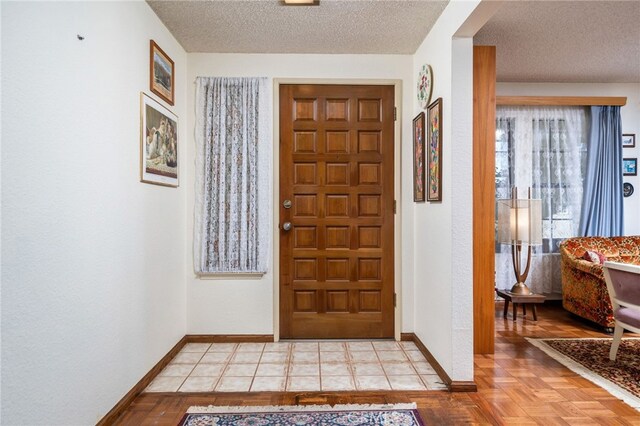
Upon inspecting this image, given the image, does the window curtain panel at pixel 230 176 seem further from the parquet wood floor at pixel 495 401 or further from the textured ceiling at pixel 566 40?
the textured ceiling at pixel 566 40

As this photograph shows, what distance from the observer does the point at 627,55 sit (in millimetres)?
3949

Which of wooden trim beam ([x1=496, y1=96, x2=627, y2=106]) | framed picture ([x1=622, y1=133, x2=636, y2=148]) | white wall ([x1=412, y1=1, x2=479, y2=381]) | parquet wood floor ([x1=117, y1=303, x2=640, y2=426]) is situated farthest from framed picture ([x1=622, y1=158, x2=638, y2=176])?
white wall ([x1=412, y1=1, x2=479, y2=381])

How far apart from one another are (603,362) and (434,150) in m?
1.99

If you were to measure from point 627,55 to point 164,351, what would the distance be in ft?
16.0

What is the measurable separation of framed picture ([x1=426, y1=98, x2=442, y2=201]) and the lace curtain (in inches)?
90.2

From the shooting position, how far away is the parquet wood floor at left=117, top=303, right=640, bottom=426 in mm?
2186

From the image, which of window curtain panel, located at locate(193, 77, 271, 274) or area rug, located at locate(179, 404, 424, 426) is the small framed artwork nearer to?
window curtain panel, located at locate(193, 77, 271, 274)

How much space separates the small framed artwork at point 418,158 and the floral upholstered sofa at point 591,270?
6.36ft

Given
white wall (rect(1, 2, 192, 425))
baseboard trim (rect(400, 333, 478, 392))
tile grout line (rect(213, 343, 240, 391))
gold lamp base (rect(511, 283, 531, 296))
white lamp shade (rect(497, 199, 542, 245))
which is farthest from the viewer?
gold lamp base (rect(511, 283, 531, 296))

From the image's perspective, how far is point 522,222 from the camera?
13.1ft

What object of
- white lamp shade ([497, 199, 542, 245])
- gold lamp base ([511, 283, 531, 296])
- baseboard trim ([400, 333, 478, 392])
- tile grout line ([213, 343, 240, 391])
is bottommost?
tile grout line ([213, 343, 240, 391])

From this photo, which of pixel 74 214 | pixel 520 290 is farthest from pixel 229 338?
pixel 520 290

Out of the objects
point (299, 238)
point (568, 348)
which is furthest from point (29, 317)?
point (568, 348)

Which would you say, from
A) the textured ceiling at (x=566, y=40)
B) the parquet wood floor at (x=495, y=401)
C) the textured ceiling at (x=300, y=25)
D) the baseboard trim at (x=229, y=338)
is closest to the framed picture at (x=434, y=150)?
the textured ceiling at (x=300, y=25)
